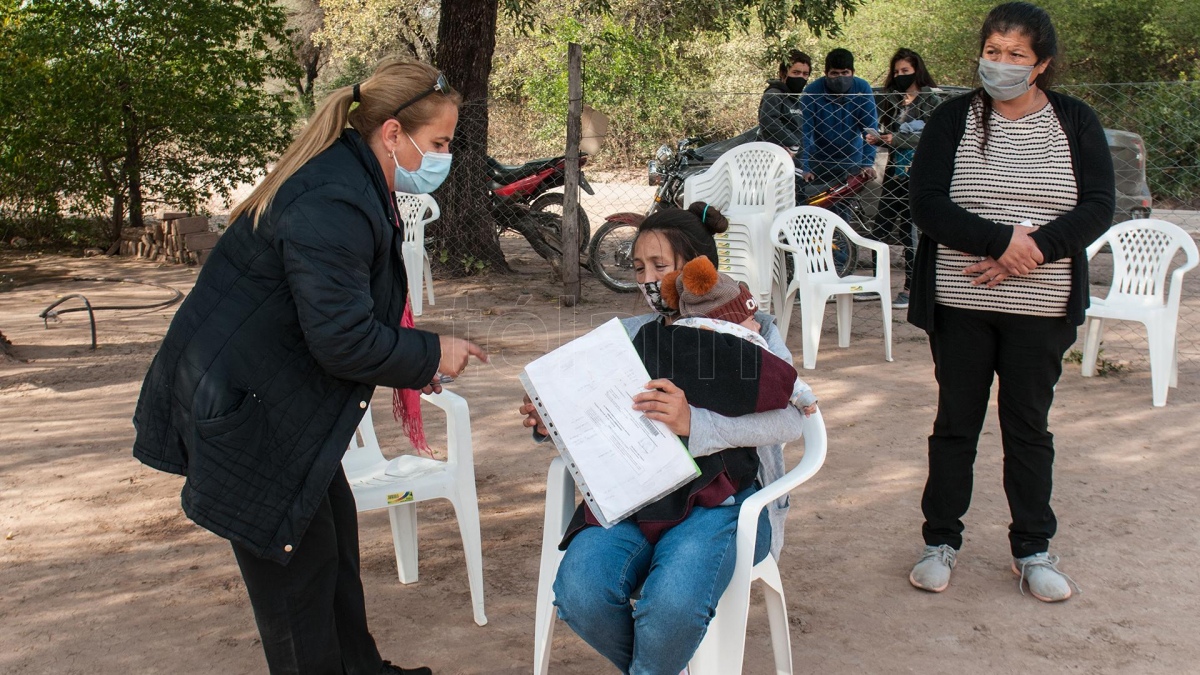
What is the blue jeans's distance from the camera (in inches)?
86.9

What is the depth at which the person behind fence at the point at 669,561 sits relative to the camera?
7.26ft

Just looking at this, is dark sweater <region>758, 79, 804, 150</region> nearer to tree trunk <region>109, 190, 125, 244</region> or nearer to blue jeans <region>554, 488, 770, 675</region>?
blue jeans <region>554, 488, 770, 675</region>

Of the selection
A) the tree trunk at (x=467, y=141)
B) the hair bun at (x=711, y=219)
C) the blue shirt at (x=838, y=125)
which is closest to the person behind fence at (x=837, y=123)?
the blue shirt at (x=838, y=125)

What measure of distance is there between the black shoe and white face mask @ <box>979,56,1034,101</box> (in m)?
2.28

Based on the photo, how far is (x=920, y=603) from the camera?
324 cm

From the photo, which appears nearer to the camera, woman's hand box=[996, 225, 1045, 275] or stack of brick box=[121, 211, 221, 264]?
woman's hand box=[996, 225, 1045, 275]

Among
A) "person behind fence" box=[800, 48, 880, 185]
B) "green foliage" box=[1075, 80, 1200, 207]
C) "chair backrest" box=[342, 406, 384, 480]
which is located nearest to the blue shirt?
"person behind fence" box=[800, 48, 880, 185]

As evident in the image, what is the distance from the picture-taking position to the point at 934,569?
10.9 ft

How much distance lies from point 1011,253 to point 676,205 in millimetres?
4696

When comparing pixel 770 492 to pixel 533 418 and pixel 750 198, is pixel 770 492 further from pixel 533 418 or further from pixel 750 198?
pixel 750 198

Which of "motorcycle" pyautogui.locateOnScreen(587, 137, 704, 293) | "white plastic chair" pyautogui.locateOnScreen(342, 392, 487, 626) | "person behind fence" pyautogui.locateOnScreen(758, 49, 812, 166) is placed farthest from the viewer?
"motorcycle" pyautogui.locateOnScreen(587, 137, 704, 293)

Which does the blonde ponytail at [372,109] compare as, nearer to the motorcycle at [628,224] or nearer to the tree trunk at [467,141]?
the motorcycle at [628,224]

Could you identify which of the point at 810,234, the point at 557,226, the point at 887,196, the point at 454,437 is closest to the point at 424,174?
the point at 454,437

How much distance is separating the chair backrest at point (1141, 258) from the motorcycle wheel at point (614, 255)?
11.3ft
